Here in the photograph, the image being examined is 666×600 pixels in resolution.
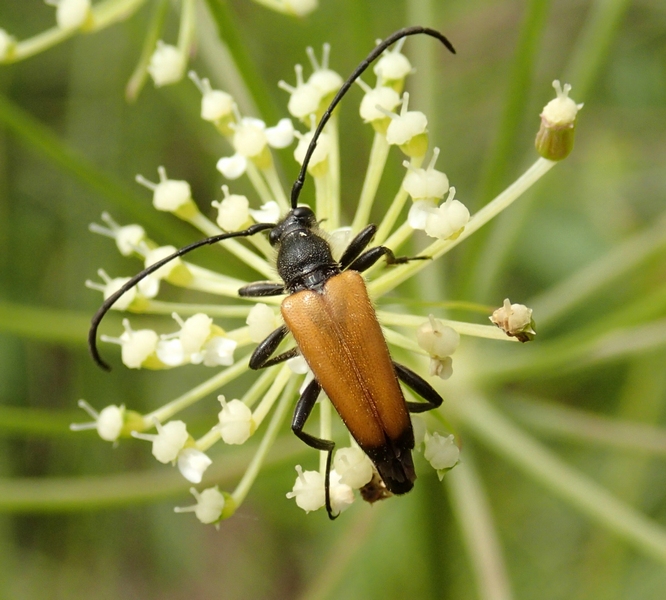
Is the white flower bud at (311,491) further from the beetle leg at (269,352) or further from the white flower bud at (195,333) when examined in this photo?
the white flower bud at (195,333)

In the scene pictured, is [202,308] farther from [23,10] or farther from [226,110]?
[23,10]

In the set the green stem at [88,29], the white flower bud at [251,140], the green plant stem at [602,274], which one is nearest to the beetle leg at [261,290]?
the white flower bud at [251,140]

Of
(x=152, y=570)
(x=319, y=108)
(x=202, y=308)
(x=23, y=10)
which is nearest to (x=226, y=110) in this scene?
(x=319, y=108)

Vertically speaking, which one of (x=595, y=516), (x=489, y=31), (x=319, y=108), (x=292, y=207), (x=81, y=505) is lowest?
(x=595, y=516)

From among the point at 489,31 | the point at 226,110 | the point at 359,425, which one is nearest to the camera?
the point at 359,425

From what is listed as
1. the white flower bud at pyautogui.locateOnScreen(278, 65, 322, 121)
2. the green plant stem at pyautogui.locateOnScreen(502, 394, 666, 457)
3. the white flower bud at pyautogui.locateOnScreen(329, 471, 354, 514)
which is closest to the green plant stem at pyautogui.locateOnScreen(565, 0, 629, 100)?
the white flower bud at pyautogui.locateOnScreen(278, 65, 322, 121)

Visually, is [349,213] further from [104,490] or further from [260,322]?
[260,322]
